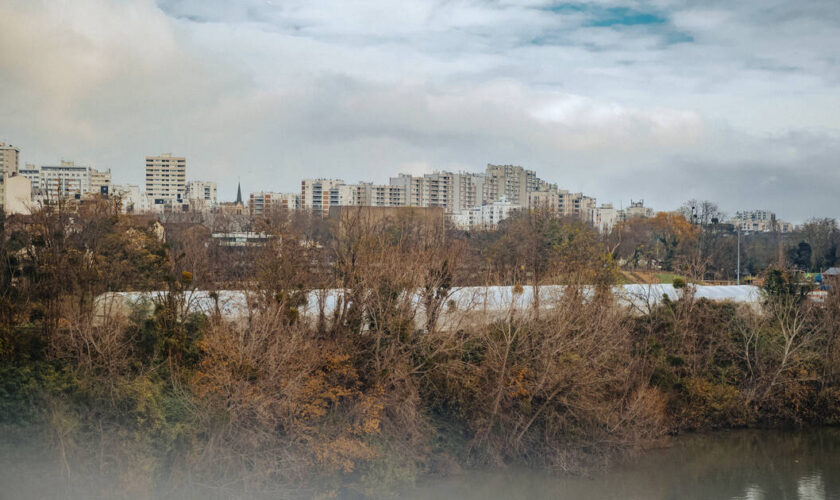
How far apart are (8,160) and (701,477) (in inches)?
761

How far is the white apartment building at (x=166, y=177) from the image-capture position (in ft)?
291

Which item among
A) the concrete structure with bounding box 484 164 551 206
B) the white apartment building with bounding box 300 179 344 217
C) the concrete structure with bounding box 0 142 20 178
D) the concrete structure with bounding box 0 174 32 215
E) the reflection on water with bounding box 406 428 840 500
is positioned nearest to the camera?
the reflection on water with bounding box 406 428 840 500

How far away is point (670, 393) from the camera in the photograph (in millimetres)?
17578

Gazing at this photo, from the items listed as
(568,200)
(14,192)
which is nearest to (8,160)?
(14,192)

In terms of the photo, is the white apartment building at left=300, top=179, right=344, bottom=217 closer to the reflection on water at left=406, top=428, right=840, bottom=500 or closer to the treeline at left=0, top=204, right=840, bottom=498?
the treeline at left=0, top=204, right=840, bottom=498

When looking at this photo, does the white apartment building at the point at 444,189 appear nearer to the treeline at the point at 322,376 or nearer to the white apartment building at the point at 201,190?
the white apartment building at the point at 201,190

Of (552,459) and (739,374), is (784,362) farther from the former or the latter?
(552,459)

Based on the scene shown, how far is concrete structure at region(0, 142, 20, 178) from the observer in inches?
790

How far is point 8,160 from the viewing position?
68.4 ft

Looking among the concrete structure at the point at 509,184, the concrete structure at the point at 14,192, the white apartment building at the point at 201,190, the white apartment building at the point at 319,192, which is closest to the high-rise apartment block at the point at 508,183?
the concrete structure at the point at 509,184

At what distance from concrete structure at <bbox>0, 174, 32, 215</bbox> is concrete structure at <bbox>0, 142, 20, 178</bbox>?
13.1 inches

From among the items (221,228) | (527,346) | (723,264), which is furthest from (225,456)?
(723,264)

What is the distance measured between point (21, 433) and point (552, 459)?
32.3ft

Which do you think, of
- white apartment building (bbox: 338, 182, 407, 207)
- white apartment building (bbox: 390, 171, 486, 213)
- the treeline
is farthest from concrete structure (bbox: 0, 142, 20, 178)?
white apartment building (bbox: 390, 171, 486, 213)
